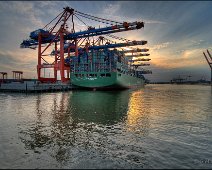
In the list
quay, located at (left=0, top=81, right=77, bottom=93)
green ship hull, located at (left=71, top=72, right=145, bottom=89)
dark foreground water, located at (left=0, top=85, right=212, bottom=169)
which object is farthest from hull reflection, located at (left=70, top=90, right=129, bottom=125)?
green ship hull, located at (left=71, top=72, right=145, bottom=89)

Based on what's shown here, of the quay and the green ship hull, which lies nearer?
the quay

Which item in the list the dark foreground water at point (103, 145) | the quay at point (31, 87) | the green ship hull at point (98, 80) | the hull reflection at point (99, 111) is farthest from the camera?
the green ship hull at point (98, 80)

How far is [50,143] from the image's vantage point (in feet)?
33.6

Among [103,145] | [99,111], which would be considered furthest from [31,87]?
[103,145]

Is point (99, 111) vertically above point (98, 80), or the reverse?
point (98, 80)

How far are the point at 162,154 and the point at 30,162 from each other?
5.57 meters

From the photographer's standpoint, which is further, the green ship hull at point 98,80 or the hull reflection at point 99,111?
the green ship hull at point 98,80

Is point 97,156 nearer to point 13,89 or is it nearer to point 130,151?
point 130,151

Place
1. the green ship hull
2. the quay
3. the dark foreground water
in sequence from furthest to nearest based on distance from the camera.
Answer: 1. the green ship hull
2. the quay
3. the dark foreground water

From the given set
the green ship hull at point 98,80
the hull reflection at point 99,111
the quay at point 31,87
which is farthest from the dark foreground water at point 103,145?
the green ship hull at point 98,80

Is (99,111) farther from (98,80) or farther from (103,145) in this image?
(98,80)

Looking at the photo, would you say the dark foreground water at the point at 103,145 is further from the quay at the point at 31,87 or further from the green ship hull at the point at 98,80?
the green ship hull at the point at 98,80

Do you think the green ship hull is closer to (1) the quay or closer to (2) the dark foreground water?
(1) the quay

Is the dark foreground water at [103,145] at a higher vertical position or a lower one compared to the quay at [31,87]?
lower
